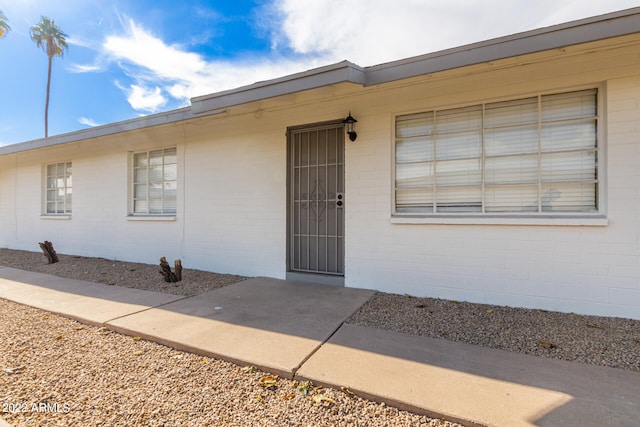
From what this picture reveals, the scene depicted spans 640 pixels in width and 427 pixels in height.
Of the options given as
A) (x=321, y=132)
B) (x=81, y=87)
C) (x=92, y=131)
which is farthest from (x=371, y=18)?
(x=81, y=87)

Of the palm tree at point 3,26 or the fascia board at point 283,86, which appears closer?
the fascia board at point 283,86

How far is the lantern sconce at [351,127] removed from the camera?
15.6 feet

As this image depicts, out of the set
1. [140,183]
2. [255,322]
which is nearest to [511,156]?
[255,322]

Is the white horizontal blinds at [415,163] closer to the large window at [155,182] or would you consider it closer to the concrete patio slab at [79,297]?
the concrete patio slab at [79,297]

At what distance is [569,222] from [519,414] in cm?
265

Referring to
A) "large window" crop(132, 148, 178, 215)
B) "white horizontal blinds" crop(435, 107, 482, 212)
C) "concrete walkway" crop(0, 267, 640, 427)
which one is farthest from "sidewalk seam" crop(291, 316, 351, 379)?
"large window" crop(132, 148, 178, 215)

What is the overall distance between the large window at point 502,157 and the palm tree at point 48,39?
27673 millimetres

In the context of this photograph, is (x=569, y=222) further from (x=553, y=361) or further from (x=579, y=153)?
(x=553, y=361)

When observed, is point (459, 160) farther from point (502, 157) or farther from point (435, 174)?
point (502, 157)

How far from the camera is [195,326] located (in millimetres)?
3332

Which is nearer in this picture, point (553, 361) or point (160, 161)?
point (553, 361)

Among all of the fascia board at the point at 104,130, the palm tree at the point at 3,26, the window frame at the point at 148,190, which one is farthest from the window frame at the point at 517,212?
the palm tree at the point at 3,26

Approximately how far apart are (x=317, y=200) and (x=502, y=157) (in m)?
2.71

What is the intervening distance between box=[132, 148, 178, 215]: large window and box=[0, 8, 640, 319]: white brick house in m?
0.06
